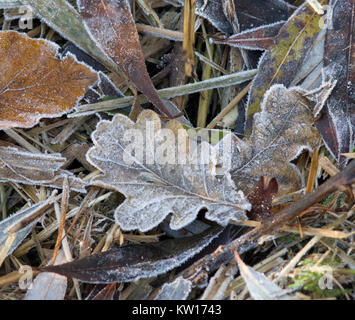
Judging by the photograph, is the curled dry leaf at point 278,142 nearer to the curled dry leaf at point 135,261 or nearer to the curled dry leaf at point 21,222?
the curled dry leaf at point 135,261

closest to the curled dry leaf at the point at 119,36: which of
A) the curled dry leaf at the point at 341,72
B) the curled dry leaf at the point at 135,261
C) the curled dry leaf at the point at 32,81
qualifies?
the curled dry leaf at the point at 32,81

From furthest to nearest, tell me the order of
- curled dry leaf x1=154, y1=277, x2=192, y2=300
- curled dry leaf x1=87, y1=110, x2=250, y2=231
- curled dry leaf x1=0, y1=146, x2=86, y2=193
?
1. curled dry leaf x1=0, y1=146, x2=86, y2=193
2. curled dry leaf x1=87, y1=110, x2=250, y2=231
3. curled dry leaf x1=154, y1=277, x2=192, y2=300

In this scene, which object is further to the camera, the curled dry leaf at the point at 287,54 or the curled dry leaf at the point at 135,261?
the curled dry leaf at the point at 287,54

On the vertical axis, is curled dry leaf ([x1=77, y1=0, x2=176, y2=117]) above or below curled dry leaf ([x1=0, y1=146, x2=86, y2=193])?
above

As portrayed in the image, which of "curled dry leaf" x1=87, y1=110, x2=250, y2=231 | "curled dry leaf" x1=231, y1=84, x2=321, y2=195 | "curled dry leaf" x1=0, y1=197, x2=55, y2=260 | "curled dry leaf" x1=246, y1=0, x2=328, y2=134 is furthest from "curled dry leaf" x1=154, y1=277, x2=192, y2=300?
"curled dry leaf" x1=246, y1=0, x2=328, y2=134

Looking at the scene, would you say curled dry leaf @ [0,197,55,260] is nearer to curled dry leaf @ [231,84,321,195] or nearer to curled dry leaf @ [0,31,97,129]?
curled dry leaf @ [0,31,97,129]

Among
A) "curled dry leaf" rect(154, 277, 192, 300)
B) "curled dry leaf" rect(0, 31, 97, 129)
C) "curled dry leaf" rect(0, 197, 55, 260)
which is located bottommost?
"curled dry leaf" rect(154, 277, 192, 300)

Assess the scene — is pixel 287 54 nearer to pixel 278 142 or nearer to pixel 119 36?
pixel 278 142
